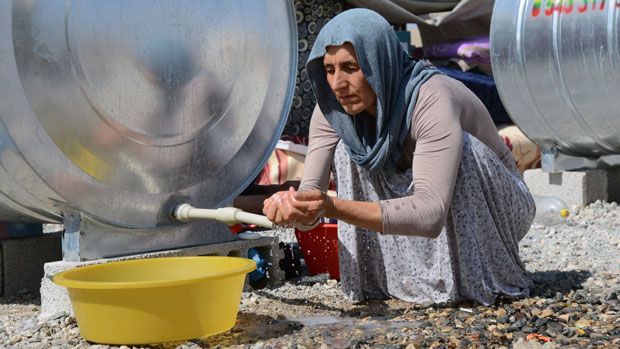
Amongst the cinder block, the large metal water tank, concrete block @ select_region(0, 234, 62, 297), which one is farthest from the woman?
the cinder block

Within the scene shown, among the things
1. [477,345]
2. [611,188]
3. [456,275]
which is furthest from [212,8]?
[611,188]

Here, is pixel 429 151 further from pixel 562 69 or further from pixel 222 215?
pixel 562 69

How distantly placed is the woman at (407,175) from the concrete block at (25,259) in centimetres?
113

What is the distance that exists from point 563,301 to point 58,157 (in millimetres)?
1749

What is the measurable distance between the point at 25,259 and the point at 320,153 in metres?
1.25

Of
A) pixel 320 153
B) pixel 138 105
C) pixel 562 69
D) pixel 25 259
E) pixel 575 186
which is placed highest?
pixel 562 69

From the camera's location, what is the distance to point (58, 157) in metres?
2.89

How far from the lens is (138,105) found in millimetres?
3137

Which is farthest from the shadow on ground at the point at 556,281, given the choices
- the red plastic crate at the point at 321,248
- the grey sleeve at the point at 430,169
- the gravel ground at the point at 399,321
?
the red plastic crate at the point at 321,248

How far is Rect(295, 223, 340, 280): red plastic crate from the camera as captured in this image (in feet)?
11.7

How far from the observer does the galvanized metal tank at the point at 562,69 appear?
5109 millimetres

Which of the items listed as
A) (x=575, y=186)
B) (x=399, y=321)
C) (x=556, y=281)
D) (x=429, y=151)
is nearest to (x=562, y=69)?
(x=575, y=186)

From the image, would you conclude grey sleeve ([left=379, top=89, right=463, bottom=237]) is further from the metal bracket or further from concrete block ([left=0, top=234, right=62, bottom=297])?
concrete block ([left=0, top=234, right=62, bottom=297])

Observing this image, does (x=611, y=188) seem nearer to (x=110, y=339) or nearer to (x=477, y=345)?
(x=477, y=345)
